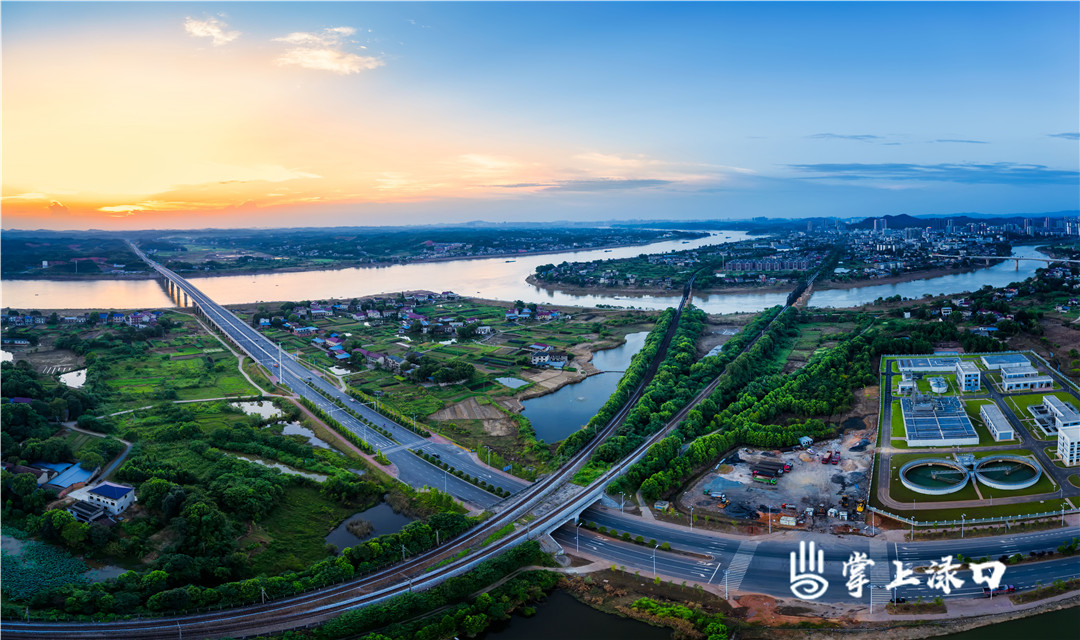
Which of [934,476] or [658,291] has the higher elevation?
[658,291]

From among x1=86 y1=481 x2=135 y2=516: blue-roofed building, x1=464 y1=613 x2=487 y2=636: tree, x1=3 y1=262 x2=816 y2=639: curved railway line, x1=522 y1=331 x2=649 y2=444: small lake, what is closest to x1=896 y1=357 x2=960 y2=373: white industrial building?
x1=522 y1=331 x2=649 y2=444: small lake

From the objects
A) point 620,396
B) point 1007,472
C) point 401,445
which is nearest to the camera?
point 1007,472

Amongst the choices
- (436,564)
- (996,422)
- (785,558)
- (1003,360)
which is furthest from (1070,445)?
(436,564)

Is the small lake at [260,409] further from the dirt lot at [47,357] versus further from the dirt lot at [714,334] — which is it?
the dirt lot at [714,334]

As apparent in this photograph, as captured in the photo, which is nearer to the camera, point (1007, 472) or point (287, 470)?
point (1007, 472)

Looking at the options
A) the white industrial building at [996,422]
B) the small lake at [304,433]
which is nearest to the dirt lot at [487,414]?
the small lake at [304,433]

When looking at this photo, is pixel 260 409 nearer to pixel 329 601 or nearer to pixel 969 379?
pixel 329 601
